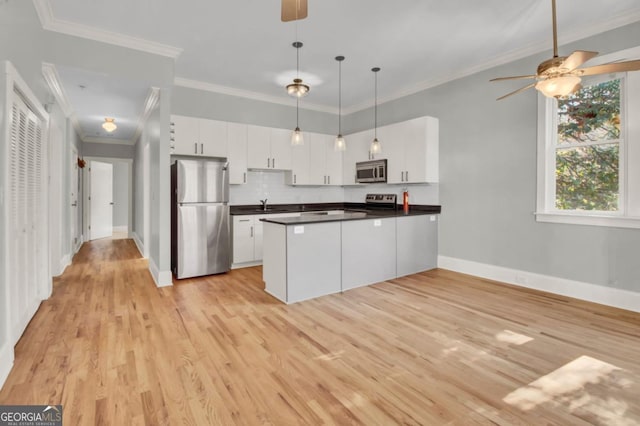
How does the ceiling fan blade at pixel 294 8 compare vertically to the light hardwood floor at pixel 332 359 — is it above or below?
above

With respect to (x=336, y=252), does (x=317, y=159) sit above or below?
above

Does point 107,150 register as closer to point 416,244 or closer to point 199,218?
point 199,218

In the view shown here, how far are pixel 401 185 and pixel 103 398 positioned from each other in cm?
474

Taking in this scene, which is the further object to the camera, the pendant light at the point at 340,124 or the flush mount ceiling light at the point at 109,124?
the flush mount ceiling light at the point at 109,124

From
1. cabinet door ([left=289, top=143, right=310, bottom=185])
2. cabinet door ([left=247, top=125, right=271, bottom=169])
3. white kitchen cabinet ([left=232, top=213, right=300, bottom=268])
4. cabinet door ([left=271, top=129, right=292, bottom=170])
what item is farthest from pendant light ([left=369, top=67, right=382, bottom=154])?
white kitchen cabinet ([left=232, top=213, right=300, bottom=268])

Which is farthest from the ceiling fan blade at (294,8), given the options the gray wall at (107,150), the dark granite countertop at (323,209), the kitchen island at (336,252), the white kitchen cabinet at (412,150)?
the gray wall at (107,150)

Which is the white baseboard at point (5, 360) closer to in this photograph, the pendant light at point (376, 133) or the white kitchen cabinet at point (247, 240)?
the white kitchen cabinet at point (247, 240)

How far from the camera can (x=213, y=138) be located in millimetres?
4938

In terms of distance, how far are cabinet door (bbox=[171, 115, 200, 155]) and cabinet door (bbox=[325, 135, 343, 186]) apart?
240 cm

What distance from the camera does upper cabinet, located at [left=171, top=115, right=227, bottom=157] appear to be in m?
4.66

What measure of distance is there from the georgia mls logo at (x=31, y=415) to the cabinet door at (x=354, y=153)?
499cm

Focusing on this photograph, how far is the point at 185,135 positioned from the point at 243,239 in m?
1.73

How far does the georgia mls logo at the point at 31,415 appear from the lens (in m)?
1.64

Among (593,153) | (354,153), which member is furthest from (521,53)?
(354,153)
